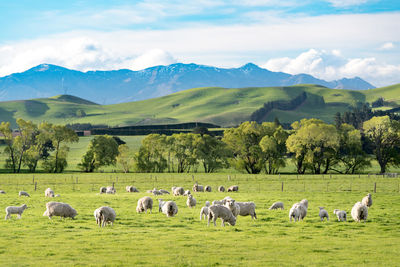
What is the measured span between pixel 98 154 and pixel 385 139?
210ft

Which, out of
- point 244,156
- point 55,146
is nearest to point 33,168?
point 55,146

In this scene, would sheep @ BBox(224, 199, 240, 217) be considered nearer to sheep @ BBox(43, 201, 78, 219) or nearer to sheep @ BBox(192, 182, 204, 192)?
sheep @ BBox(43, 201, 78, 219)

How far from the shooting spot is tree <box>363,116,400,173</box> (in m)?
98.7

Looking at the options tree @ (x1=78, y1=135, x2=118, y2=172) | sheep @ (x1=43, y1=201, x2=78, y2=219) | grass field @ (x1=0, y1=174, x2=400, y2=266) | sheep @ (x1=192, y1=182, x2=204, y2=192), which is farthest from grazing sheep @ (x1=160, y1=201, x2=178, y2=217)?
tree @ (x1=78, y1=135, x2=118, y2=172)

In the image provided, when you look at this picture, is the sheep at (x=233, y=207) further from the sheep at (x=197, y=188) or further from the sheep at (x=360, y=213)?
the sheep at (x=197, y=188)

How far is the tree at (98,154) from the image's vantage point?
105 m

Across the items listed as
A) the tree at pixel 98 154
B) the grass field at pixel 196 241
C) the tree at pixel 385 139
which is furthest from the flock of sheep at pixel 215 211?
the tree at pixel 385 139

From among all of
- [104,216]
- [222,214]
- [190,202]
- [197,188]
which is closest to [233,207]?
[222,214]

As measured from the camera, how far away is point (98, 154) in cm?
10512

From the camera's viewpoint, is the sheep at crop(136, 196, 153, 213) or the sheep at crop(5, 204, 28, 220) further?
the sheep at crop(136, 196, 153, 213)

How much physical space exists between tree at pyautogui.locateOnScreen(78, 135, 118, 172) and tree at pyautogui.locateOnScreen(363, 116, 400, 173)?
192 ft

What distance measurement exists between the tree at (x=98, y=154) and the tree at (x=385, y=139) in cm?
5846

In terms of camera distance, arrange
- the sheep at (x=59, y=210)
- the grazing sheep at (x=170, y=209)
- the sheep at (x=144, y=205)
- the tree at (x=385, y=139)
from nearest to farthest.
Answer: the sheep at (x=59, y=210)
the grazing sheep at (x=170, y=209)
the sheep at (x=144, y=205)
the tree at (x=385, y=139)

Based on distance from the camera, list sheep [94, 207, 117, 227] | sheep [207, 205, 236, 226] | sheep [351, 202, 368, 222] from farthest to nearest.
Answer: sheep [351, 202, 368, 222]
sheep [207, 205, 236, 226]
sheep [94, 207, 117, 227]
